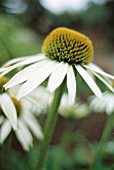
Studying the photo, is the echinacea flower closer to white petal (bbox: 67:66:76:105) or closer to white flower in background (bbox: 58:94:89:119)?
white petal (bbox: 67:66:76:105)

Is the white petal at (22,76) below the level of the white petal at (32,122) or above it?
above

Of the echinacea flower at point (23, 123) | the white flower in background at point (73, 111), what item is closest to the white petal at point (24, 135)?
the echinacea flower at point (23, 123)

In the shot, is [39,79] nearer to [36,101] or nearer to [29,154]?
[36,101]

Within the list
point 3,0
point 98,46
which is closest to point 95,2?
point 98,46

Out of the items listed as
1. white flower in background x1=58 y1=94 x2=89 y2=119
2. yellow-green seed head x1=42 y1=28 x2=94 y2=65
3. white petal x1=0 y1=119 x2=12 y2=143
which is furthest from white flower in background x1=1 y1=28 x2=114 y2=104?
white flower in background x1=58 y1=94 x2=89 y2=119

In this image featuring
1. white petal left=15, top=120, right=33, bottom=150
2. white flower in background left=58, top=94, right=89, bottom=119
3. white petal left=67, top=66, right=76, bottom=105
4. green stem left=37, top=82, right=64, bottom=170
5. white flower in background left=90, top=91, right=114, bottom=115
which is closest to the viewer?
white petal left=67, top=66, right=76, bottom=105

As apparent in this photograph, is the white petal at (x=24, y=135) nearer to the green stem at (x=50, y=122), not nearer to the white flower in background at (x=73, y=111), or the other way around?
the green stem at (x=50, y=122)
